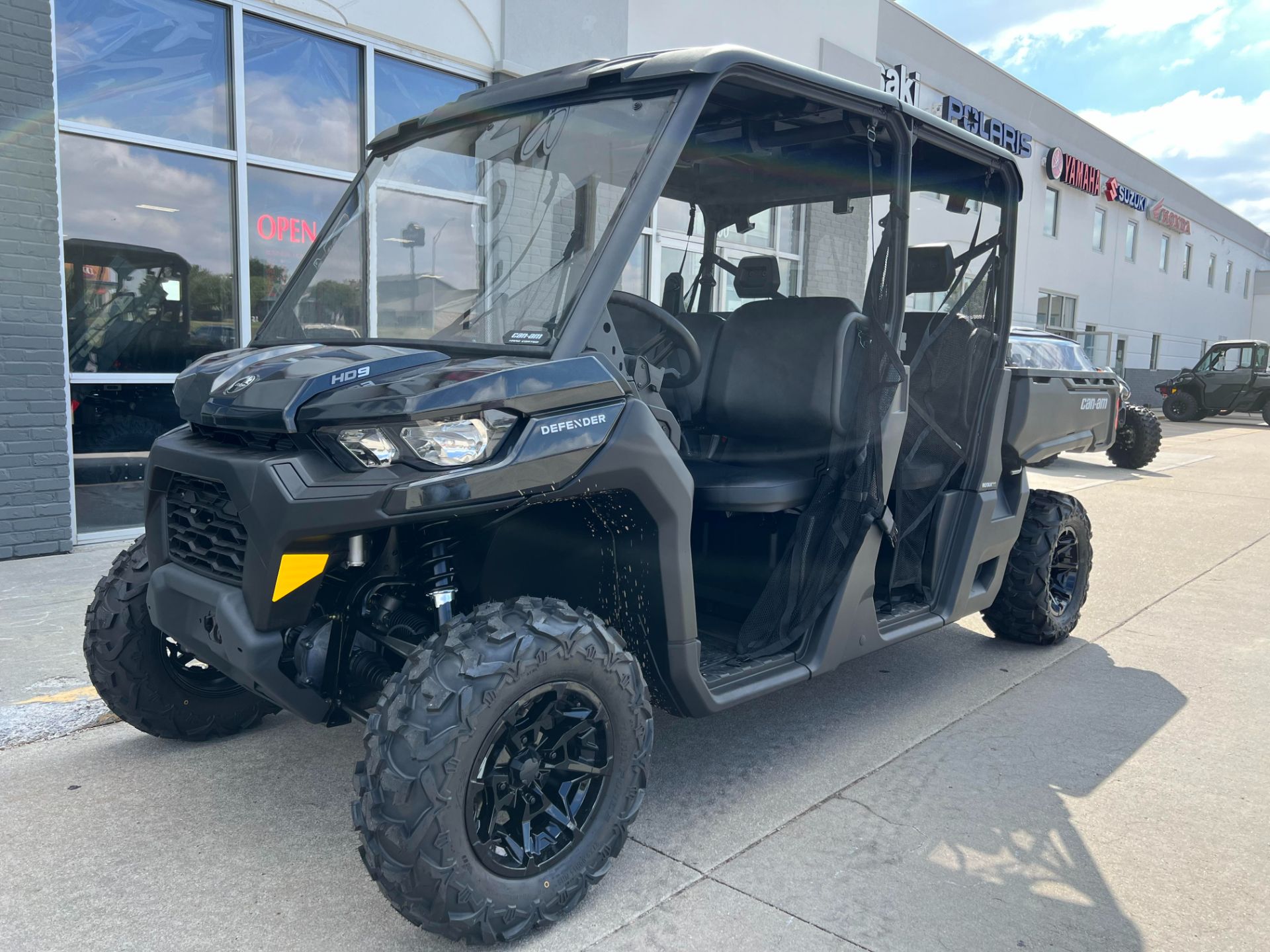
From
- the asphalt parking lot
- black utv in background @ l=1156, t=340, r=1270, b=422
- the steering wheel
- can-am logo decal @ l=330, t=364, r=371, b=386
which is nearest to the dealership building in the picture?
the steering wheel

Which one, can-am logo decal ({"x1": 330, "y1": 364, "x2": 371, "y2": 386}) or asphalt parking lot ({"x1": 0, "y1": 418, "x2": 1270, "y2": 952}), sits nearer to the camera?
can-am logo decal ({"x1": 330, "y1": 364, "x2": 371, "y2": 386})

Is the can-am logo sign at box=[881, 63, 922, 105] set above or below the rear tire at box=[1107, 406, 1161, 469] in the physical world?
above

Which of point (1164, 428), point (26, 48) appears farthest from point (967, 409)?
point (1164, 428)

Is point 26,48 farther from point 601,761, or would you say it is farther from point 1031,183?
point 1031,183

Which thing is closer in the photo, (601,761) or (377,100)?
(601,761)

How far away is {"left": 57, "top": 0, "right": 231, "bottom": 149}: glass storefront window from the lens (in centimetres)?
649

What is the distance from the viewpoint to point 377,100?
26.5 ft

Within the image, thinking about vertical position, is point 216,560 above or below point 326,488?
below

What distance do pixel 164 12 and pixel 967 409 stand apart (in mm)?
6072

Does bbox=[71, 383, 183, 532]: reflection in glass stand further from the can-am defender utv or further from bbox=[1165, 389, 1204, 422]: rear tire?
bbox=[1165, 389, 1204, 422]: rear tire

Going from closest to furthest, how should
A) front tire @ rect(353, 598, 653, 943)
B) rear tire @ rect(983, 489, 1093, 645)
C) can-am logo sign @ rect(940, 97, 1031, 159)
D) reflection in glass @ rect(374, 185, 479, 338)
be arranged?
front tire @ rect(353, 598, 653, 943) → reflection in glass @ rect(374, 185, 479, 338) → rear tire @ rect(983, 489, 1093, 645) → can-am logo sign @ rect(940, 97, 1031, 159)

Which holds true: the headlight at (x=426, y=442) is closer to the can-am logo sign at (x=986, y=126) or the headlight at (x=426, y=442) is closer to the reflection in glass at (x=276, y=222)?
the reflection in glass at (x=276, y=222)

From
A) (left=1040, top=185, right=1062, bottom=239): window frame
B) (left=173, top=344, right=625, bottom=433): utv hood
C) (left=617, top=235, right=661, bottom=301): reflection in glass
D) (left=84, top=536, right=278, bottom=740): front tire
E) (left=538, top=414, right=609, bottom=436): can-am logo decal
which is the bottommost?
(left=84, top=536, right=278, bottom=740): front tire

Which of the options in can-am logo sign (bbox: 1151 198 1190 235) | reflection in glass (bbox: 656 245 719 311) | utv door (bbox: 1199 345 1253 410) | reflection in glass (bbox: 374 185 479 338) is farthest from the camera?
can-am logo sign (bbox: 1151 198 1190 235)
